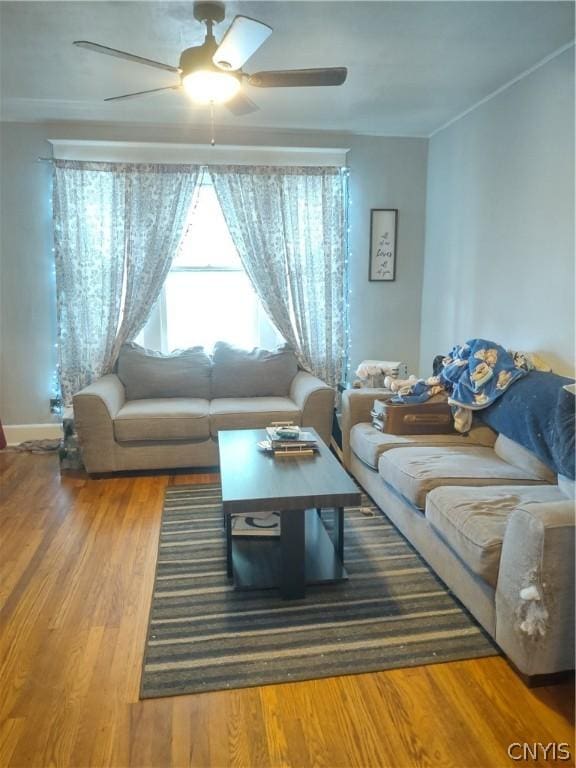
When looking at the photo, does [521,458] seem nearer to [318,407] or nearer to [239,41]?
[318,407]

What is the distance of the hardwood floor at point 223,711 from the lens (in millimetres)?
1571

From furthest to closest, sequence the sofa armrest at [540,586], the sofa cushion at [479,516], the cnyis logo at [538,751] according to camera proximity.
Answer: the sofa cushion at [479,516] < the sofa armrest at [540,586] < the cnyis logo at [538,751]

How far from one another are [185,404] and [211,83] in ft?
7.07

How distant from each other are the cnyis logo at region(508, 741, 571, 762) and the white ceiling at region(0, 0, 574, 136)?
2.87 metres

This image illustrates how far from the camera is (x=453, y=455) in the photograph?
9.20ft

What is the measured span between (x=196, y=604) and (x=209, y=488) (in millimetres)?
1328

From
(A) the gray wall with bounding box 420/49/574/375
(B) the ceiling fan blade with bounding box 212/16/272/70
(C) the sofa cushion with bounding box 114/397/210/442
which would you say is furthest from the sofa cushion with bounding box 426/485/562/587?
(B) the ceiling fan blade with bounding box 212/16/272/70

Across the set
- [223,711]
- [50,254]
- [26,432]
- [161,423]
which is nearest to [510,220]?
[161,423]

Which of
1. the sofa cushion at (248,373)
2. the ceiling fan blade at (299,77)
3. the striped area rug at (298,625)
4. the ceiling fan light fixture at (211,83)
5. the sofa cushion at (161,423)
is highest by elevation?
the ceiling fan blade at (299,77)

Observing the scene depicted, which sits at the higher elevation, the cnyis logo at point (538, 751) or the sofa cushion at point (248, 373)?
the sofa cushion at point (248, 373)

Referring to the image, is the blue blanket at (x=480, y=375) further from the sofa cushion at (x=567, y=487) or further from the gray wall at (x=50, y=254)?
the gray wall at (x=50, y=254)

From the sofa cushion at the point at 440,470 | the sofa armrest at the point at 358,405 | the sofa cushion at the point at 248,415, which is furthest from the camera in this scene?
the sofa cushion at the point at 248,415

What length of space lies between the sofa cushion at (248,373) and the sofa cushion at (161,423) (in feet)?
1.55

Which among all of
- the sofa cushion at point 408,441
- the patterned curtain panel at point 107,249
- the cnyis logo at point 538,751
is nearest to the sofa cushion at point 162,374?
the patterned curtain panel at point 107,249
